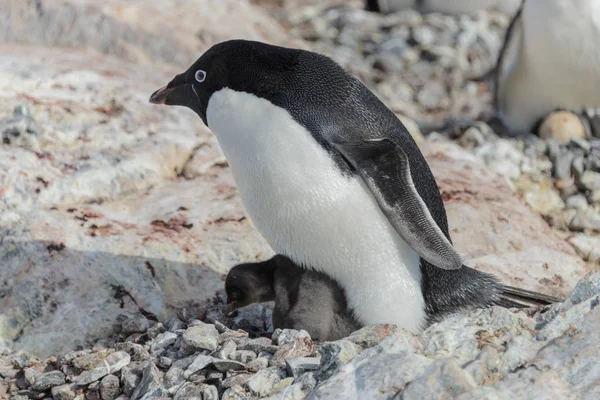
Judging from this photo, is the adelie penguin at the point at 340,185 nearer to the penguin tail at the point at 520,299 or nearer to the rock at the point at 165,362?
the penguin tail at the point at 520,299

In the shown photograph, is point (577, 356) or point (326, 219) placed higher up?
point (326, 219)

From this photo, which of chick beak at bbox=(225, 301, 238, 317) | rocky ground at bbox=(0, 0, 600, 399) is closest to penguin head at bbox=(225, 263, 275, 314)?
chick beak at bbox=(225, 301, 238, 317)

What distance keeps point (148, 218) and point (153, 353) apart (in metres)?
1.22

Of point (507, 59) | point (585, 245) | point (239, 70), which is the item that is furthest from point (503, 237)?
point (507, 59)

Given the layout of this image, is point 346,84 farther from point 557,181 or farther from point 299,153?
point 557,181

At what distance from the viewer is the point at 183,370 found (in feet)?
10.6

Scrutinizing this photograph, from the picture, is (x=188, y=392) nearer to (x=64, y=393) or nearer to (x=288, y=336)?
(x=288, y=336)

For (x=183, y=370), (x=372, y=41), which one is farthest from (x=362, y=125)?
(x=372, y=41)

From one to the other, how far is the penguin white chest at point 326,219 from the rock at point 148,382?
0.69m

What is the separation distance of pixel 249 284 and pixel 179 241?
2.57 feet

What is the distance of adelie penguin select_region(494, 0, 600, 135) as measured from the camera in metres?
6.92

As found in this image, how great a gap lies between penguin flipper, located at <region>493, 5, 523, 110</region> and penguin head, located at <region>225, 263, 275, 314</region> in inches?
171

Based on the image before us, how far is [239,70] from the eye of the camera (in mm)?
3746

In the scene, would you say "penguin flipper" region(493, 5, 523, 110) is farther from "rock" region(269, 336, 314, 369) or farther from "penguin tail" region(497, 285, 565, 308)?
"rock" region(269, 336, 314, 369)
